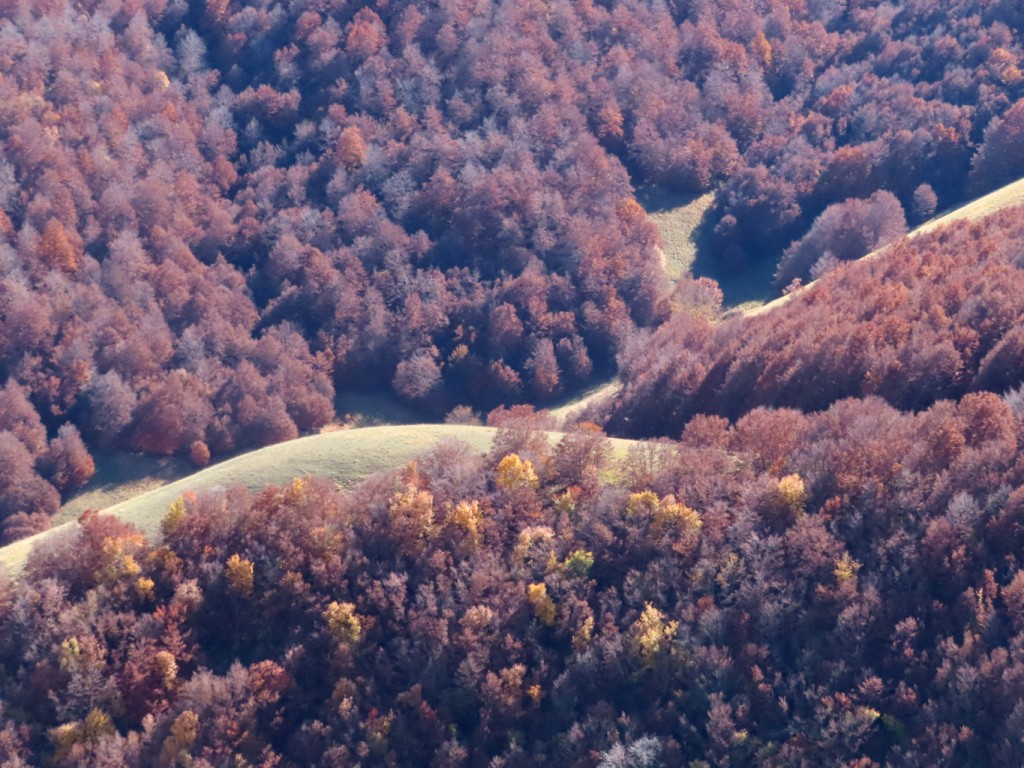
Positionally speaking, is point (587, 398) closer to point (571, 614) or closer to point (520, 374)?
point (520, 374)

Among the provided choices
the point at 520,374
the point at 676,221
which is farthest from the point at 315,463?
the point at 676,221

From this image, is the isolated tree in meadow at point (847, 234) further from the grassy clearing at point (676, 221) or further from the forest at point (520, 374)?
the grassy clearing at point (676, 221)

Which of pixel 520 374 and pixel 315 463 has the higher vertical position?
pixel 520 374

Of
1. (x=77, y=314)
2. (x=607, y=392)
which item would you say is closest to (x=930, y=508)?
(x=607, y=392)

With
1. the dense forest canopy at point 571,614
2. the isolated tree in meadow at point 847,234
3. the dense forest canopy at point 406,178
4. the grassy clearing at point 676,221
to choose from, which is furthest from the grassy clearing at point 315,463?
the grassy clearing at point 676,221

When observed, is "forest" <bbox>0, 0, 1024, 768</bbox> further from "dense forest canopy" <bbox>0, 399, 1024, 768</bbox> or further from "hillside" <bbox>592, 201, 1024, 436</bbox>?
"hillside" <bbox>592, 201, 1024, 436</bbox>

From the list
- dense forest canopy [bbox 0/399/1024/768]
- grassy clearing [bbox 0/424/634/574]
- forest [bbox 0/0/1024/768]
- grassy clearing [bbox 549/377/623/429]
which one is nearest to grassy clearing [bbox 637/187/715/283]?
forest [bbox 0/0/1024/768]
